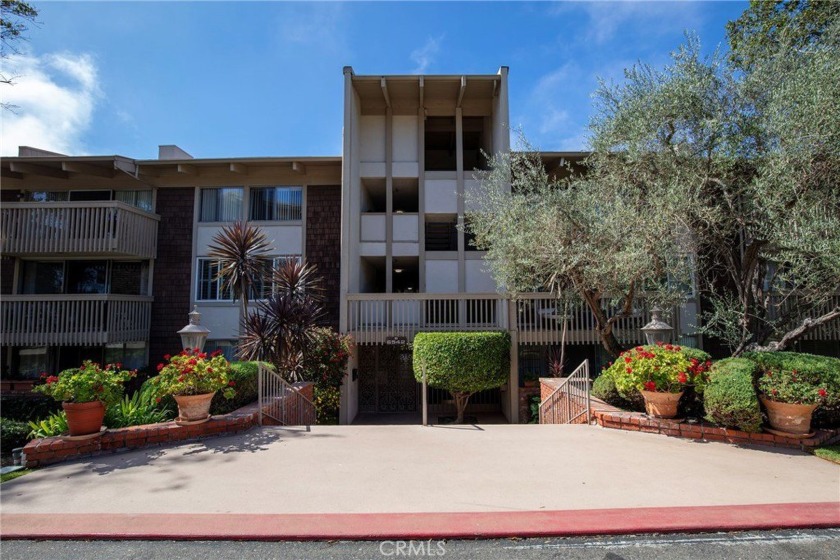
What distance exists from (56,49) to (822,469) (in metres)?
14.4

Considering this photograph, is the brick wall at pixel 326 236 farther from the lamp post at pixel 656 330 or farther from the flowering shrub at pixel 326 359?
the lamp post at pixel 656 330

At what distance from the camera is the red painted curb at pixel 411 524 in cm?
308

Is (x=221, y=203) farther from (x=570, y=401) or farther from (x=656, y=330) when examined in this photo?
(x=656, y=330)

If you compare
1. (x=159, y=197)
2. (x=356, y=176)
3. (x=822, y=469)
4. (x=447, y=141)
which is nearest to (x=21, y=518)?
(x=822, y=469)

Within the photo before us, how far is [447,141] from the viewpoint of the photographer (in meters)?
14.4

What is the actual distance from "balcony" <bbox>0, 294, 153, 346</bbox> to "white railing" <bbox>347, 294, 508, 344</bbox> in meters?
6.66

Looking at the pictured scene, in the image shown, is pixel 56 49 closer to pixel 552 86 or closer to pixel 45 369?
pixel 45 369

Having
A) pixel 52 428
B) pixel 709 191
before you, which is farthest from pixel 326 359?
pixel 709 191

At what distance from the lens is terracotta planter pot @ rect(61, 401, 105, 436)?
4848 millimetres

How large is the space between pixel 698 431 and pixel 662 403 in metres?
0.54

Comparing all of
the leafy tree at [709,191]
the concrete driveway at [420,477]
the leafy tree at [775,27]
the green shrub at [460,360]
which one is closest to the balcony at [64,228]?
the concrete driveway at [420,477]

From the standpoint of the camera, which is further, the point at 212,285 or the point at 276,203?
the point at 276,203

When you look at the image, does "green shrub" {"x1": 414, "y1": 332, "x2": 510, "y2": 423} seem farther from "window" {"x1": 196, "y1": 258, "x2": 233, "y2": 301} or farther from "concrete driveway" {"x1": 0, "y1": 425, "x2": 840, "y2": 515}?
"window" {"x1": 196, "y1": 258, "x2": 233, "y2": 301}

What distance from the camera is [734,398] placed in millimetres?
5141
